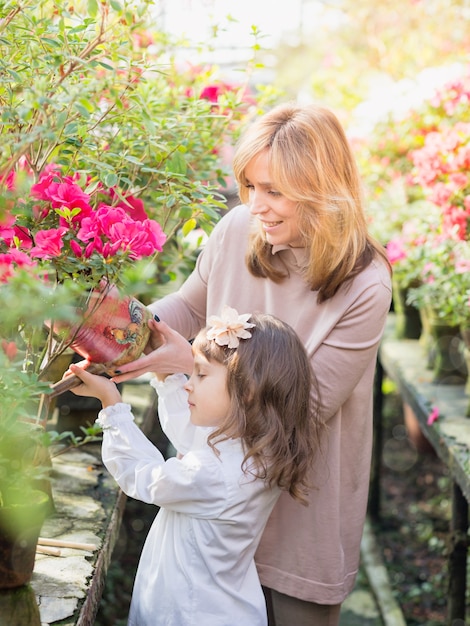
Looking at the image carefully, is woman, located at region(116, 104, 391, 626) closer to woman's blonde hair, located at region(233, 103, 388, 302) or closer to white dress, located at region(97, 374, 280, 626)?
woman's blonde hair, located at region(233, 103, 388, 302)

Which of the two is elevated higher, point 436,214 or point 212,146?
point 212,146

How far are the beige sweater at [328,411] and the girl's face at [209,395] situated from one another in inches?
10.6

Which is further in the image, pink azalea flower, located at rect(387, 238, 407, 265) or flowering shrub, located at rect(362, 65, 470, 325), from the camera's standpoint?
pink azalea flower, located at rect(387, 238, 407, 265)

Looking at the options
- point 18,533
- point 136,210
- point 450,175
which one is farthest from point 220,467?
point 450,175

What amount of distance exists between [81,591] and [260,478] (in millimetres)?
510

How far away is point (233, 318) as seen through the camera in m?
2.01

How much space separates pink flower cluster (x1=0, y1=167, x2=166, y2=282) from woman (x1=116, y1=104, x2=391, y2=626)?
0.35 m

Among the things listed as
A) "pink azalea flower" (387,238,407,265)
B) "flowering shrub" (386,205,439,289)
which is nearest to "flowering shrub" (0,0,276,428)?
"flowering shrub" (386,205,439,289)

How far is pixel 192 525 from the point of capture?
194 centimetres

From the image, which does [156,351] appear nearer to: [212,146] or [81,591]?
[81,591]

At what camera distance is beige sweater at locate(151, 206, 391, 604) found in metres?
2.15

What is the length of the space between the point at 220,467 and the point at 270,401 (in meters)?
0.19

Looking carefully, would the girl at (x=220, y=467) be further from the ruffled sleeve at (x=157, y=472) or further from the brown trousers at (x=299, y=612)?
the brown trousers at (x=299, y=612)

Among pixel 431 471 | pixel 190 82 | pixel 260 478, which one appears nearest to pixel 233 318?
pixel 260 478
